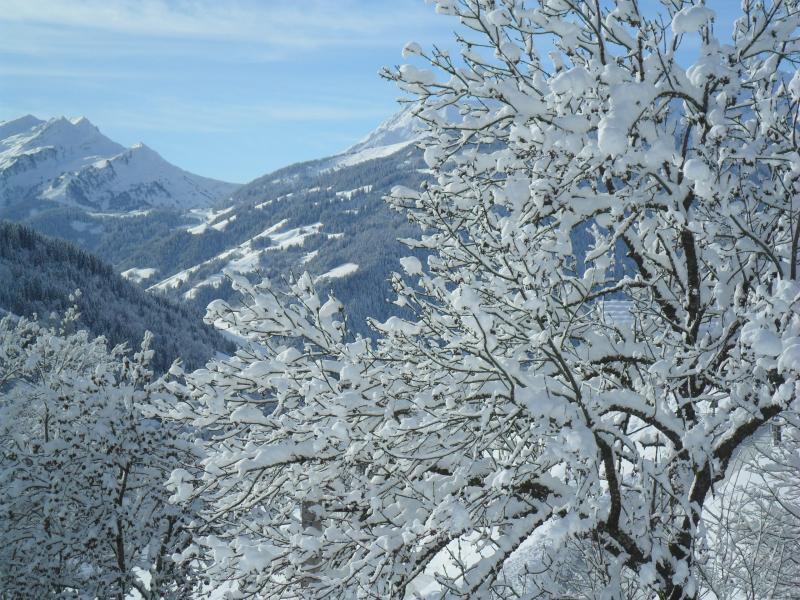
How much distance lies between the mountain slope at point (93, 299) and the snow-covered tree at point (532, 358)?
100001 mm

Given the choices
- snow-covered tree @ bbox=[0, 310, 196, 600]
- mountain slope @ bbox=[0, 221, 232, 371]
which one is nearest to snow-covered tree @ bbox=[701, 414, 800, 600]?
snow-covered tree @ bbox=[0, 310, 196, 600]

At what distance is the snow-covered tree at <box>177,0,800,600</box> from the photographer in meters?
3.88

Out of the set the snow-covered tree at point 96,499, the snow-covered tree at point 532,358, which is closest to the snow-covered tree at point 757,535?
the snow-covered tree at point 532,358

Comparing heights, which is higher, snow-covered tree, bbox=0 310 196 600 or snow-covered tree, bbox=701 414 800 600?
snow-covered tree, bbox=701 414 800 600

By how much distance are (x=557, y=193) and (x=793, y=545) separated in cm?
969

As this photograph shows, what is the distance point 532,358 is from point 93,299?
118 m

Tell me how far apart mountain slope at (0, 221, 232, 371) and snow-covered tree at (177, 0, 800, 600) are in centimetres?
10000

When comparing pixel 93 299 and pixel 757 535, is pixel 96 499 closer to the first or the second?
pixel 757 535

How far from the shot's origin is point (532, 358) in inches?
181

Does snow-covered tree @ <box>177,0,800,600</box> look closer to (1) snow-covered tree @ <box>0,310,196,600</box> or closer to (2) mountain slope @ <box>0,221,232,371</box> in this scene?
(1) snow-covered tree @ <box>0,310,196,600</box>

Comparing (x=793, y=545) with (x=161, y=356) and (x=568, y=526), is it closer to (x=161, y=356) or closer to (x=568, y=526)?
(x=568, y=526)

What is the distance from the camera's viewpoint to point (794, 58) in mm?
4477

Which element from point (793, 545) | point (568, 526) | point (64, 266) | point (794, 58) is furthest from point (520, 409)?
point (64, 266)

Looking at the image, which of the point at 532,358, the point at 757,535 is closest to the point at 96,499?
the point at 532,358
